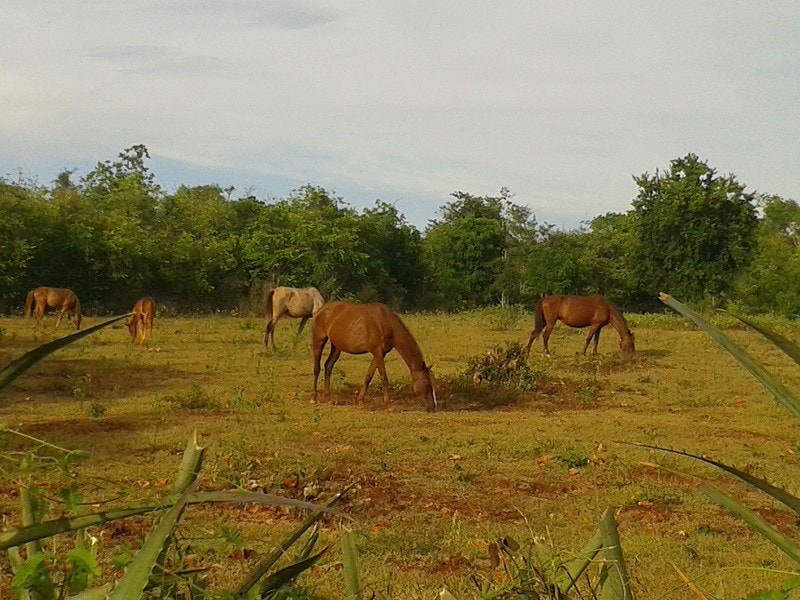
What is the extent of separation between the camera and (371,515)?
6184 mm

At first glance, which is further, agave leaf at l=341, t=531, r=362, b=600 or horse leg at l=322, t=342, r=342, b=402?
horse leg at l=322, t=342, r=342, b=402

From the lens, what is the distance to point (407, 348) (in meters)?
11.2

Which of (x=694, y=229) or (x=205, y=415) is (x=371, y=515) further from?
(x=694, y=229)

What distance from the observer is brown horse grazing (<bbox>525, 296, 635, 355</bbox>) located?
1778cm

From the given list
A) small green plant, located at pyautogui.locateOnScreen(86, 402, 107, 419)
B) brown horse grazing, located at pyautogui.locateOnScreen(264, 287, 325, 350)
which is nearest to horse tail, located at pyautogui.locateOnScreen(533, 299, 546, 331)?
brown horse grazing, located at pyautogui.locateOnScreen(264, 287, 325, 350)

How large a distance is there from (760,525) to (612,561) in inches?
7.1

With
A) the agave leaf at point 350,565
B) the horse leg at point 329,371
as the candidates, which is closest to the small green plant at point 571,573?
the agave leaf at point 350,565

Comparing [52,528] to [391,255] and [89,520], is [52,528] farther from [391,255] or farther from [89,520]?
[391,255]

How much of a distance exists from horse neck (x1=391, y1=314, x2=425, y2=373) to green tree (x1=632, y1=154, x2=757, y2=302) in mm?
25407

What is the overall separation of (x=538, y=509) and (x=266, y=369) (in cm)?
902

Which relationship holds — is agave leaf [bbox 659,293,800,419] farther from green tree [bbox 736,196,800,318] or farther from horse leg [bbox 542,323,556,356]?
green tree [bbox 736,196,800,318]

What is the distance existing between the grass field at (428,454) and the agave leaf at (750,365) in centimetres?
33

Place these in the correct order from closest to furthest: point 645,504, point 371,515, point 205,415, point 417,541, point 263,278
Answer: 1. point 417,541
2. point 371,515
3. point 645,504
4. point 205,415
5. point 263,278

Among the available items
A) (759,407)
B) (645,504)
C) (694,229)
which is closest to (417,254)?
(694,229)
